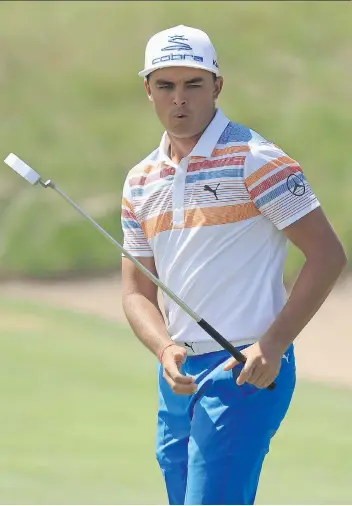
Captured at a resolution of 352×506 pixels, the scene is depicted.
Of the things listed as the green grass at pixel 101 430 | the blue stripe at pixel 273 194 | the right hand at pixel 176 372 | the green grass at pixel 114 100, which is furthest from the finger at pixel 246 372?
the green grass at pixel 114 100

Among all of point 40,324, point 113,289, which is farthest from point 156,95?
point 113,289

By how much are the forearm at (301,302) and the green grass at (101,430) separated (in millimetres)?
1944

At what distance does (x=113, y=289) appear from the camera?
1038cm

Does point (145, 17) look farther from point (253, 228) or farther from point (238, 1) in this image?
point (253, 228)

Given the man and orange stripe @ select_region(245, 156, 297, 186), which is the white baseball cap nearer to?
the man

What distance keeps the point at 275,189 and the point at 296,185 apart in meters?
0.06

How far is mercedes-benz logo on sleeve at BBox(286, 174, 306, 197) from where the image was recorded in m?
3.23

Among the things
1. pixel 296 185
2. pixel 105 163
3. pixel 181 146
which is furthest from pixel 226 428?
pixel 105 163

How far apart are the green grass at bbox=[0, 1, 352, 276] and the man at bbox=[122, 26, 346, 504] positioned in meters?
7.13

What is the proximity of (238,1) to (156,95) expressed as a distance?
1024cm

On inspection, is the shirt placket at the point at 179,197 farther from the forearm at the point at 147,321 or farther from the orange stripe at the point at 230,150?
the forearm at the point at 147,321

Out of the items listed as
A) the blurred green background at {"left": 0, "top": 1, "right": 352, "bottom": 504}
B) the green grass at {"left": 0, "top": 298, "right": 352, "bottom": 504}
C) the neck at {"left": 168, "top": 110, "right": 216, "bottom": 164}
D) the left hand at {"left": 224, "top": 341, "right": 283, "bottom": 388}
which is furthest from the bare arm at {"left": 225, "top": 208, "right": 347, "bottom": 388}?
the blurred green background at {"left": 0, "top": 1, "right": 352, "bottom": 504}

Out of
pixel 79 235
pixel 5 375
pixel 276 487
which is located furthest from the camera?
pixel 79 235

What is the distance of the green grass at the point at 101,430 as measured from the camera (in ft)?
17.1
